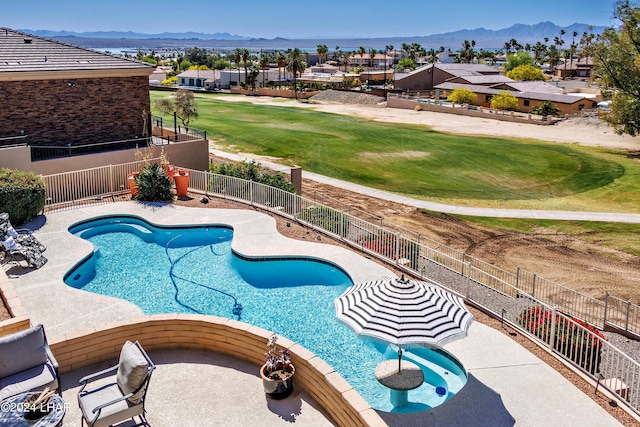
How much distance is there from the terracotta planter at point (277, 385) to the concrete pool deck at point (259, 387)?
13 cm

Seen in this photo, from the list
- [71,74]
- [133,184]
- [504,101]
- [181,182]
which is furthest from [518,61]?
[133,184]

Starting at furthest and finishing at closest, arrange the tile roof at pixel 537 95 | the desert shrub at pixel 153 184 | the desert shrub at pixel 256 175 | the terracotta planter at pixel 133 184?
1. the tile roof at pixel 537 95
2. the desert shrub at pixel 256 175
3. the terracotta planter at pixel 133 184
4. the desert shrub at pixel 153 184

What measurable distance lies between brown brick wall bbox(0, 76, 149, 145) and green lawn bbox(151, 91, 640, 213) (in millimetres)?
15080

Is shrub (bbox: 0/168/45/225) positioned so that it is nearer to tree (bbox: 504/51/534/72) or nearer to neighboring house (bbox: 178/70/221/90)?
neighboring house (bbox: 178/70/221/90)

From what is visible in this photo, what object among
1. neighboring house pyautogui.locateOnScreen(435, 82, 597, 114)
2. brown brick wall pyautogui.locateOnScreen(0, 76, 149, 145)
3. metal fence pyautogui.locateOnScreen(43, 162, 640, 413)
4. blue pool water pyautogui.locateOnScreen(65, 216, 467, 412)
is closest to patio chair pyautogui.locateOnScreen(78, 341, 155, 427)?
blue pool water pyautogui.locateOnScreen(65, 216, 467, 412)

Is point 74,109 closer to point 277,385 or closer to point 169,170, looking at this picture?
point 169,170

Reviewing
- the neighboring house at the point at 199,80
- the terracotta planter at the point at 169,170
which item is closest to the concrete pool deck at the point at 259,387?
the terracotta planter at the point at 169,170

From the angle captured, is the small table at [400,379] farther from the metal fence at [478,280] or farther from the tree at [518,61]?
the tree at [518,61]

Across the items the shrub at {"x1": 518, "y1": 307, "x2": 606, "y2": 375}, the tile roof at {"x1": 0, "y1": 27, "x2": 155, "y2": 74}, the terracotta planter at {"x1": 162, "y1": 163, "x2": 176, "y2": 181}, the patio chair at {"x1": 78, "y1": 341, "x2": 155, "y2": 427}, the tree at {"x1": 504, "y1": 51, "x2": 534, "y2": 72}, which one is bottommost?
the shrub at {"x1": 518, "y1": 307, "x2": 606, "y2": 375}

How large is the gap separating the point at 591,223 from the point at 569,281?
9670mm

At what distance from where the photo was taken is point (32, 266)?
17125mm

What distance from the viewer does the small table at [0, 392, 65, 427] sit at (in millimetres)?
7559

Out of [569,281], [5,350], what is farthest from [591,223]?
[5,350]

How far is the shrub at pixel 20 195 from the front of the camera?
1984 cm
